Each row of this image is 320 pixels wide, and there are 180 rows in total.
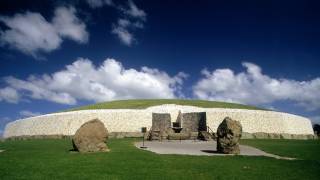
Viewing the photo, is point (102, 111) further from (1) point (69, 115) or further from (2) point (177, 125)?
(2) point (177, 125)

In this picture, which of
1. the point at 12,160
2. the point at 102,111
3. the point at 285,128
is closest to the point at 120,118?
the point at 102,111

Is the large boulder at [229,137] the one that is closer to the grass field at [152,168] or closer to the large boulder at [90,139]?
the grass field at [152,168]

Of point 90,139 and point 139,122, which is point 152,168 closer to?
point 90,139

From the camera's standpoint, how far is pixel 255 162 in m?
15.2

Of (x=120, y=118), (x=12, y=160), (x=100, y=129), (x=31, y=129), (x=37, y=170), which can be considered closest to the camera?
(x=37, y=170)

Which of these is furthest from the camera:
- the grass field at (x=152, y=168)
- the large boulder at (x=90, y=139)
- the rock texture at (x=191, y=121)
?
the rock texture at (x=191, y=121)

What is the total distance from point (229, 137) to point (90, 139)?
795cm

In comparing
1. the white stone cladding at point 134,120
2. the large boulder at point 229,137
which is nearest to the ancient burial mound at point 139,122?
the white stone cladding at point 134,120

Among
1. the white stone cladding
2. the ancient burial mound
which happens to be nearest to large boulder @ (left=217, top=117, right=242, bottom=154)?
the ancient burial mound

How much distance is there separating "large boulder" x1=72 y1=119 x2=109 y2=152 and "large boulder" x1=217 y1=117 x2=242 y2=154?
6.77 m

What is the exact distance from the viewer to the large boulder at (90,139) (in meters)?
18.1

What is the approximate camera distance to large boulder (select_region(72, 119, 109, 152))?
18094mm

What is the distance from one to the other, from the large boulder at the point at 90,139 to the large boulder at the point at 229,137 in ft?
22.2

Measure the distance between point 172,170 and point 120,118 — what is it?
28861mm
